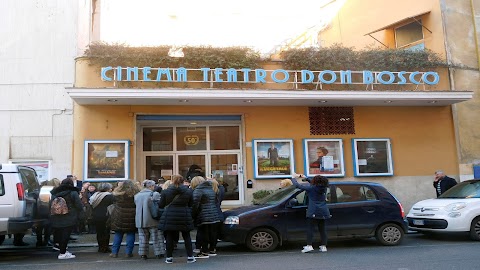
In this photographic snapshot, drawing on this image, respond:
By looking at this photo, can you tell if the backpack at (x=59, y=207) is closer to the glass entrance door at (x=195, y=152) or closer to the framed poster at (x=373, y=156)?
the glass entrance door at (x=195, y=152)

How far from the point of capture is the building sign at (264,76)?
1364 centimetres

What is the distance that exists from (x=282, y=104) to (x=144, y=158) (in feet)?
16.7

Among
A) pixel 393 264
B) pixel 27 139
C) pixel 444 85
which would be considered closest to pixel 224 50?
pixel 27 139

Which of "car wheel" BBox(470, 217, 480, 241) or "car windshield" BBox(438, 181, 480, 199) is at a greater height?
"car windshield" BBox(438, 181, 480, 199)

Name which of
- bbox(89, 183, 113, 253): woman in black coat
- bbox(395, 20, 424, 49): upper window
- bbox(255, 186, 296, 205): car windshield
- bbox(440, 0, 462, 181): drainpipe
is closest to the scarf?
bbox(89, 183, 113, 253): woman in black coat

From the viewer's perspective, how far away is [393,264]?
25.7 feet

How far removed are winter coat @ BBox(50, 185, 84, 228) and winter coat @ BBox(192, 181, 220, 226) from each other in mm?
2430

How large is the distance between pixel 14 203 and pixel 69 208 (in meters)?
1.04

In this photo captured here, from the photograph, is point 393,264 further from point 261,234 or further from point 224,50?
point 224,50

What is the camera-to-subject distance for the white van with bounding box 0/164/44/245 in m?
8.27

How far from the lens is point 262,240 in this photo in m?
9.44

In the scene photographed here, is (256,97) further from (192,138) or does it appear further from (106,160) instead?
(106,160)

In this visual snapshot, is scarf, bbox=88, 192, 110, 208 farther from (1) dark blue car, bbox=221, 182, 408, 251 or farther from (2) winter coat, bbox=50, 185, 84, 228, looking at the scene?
(1) dark blue car, bbox=221, 182, 408, 251

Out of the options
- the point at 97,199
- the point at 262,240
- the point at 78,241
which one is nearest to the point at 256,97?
the point at 262,240
